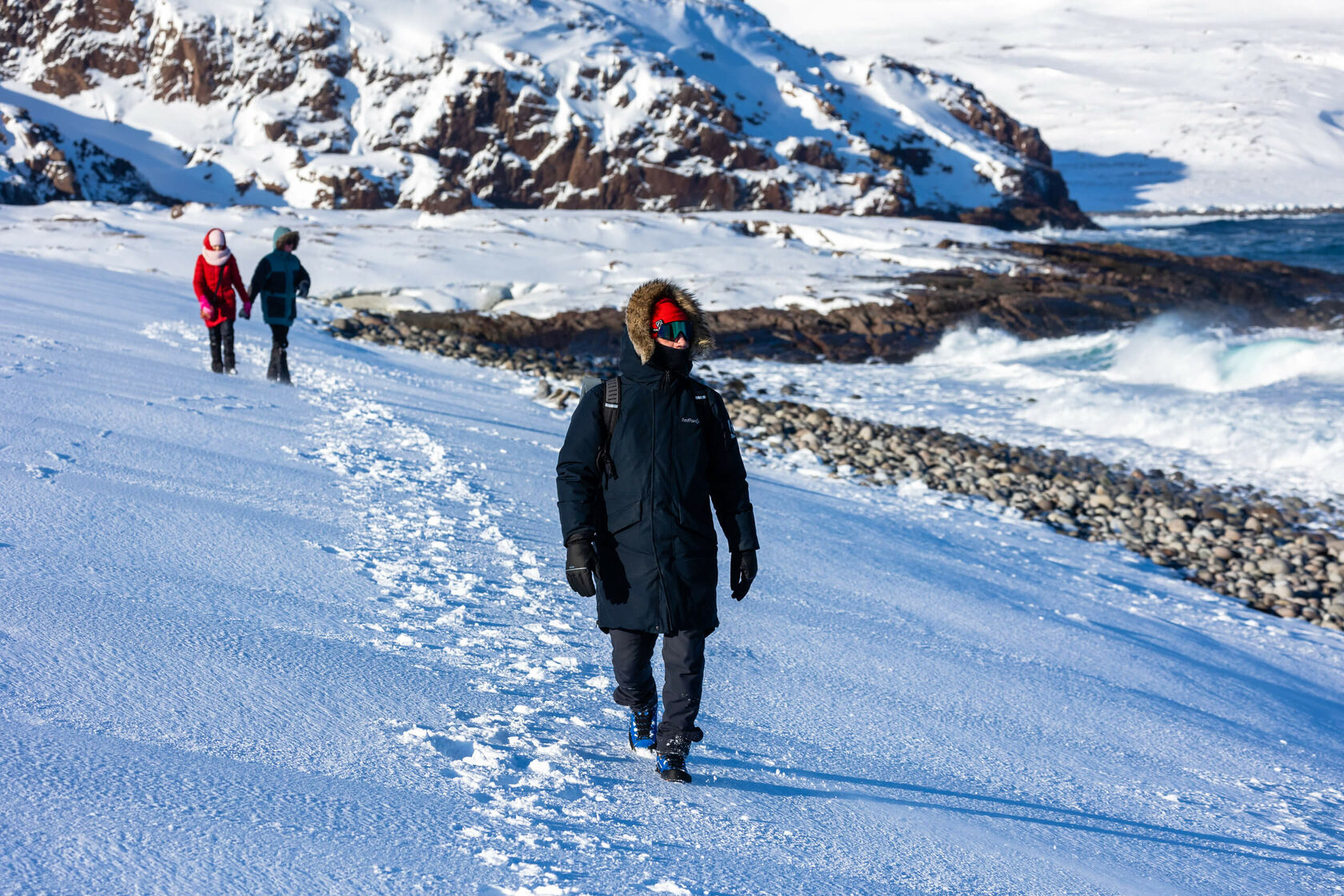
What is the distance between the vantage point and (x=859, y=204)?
2293 inches

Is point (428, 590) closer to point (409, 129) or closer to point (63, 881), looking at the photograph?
point (63, 881)

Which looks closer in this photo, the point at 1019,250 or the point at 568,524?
the point at 568,524

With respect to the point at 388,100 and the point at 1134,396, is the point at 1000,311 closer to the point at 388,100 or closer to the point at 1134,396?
the point at 1134,396

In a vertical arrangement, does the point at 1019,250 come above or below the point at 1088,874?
above

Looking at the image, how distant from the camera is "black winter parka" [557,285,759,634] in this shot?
2.77 meters

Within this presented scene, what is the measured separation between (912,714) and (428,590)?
2079 millimetres

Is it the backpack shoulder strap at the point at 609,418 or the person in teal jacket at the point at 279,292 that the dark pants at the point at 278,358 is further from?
the backpack shoulder strap at the point at 609,418

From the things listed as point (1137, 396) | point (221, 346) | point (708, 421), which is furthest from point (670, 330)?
point (1137, 396)

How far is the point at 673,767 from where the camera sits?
114 inches

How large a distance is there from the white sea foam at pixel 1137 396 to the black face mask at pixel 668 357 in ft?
37.2

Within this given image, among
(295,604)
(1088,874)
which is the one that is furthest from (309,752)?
(1088,874)

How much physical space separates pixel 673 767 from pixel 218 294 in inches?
288

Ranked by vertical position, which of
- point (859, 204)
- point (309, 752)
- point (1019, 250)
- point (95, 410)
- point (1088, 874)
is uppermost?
point (859, 204)

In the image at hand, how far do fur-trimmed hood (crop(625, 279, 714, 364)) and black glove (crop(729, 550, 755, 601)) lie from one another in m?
0.60
